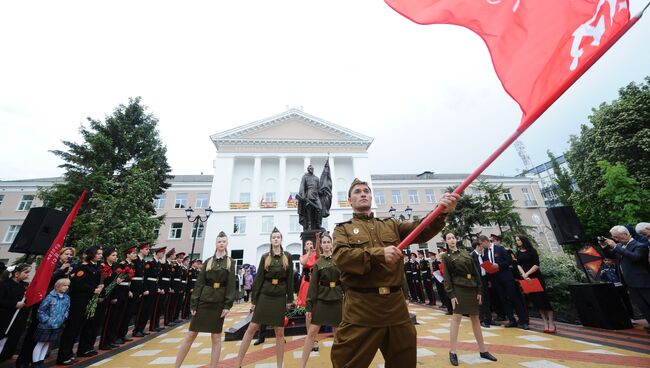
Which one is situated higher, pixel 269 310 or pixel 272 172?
pixel 272 172

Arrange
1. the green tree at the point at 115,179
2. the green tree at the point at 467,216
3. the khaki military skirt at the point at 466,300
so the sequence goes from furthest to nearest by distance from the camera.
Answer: the green tree at the point at 467,216 → the green tree at the point at 115,179 → the khaki military skirt at the point at 466,300

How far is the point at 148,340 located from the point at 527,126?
947 cm

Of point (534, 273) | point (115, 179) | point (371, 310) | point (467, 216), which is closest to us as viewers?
point (371, 310)

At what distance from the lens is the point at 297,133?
133 feet

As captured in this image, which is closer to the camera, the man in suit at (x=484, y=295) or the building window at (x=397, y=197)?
the man in suit at (x=484, y=295)

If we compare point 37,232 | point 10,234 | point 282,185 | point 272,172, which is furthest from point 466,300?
point 10,234

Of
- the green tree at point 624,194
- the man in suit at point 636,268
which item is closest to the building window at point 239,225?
the man in suit at point 636,268

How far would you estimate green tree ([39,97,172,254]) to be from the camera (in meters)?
14.2

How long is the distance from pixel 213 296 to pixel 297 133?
37784 millimetres

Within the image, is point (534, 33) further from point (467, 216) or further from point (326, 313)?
point (467, 216)

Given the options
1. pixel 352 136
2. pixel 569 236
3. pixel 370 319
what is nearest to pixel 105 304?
pixel 370 319

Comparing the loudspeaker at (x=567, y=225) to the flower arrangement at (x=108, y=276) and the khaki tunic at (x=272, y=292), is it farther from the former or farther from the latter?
the flower arrangement at (x=108, y=276)

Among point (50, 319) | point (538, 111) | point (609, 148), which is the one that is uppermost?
point (609, 148)

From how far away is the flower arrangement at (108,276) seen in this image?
5.45 m
